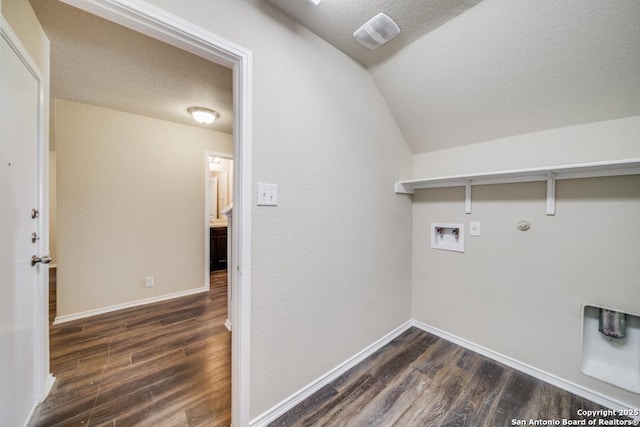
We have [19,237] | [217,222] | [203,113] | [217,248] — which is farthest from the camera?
[217,222]

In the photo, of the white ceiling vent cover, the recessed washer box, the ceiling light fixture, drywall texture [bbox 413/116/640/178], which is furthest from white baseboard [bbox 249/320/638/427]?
the ceiling light fixture

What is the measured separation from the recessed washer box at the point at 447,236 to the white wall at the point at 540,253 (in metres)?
0.05

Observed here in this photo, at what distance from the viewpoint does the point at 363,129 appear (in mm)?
1883

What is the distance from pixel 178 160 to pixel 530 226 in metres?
3.93

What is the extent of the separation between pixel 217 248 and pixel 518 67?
4.79m

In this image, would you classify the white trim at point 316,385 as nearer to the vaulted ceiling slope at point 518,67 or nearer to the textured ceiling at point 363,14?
the vaulted ceiling slope at point 518,67

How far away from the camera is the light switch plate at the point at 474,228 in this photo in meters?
2.03

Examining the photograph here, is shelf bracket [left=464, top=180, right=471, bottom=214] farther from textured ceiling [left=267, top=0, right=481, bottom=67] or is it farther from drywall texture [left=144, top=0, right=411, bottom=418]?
textured ceiling [left=267, top=0, right=481, bottom=67]

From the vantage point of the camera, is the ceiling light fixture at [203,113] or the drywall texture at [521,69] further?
the ceiling light fixture at [203,113]

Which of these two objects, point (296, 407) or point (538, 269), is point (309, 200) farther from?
point (538, 269)

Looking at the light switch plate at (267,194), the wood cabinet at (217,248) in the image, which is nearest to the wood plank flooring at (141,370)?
the light switch plate at (267,194)

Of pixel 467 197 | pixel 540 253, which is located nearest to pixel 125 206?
pixel 467 197

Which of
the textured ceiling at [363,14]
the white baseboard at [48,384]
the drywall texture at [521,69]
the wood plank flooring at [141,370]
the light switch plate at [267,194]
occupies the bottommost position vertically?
the wood plank flooring at [141,370]

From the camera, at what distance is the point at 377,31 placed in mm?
1486
